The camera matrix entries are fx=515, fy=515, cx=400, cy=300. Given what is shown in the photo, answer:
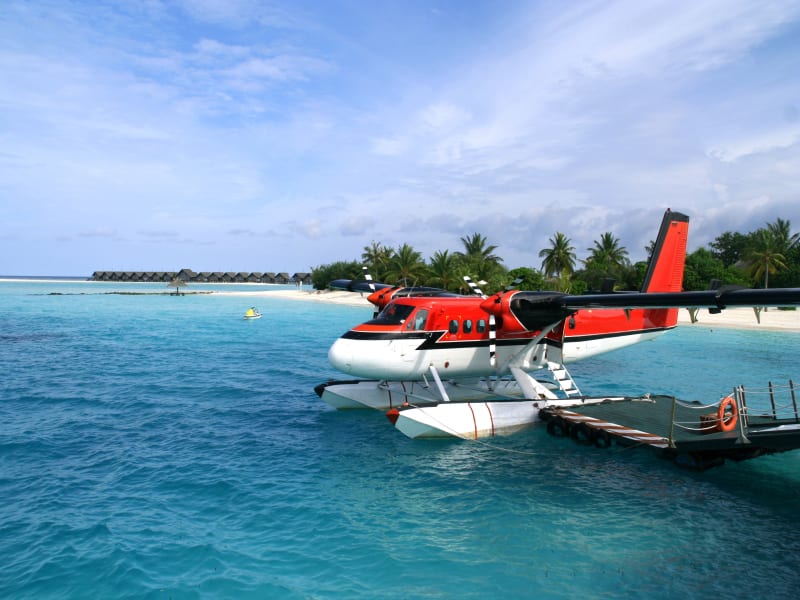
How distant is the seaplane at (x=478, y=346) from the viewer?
42.6 feet

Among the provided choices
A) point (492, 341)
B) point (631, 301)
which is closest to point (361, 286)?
point (492, 341)

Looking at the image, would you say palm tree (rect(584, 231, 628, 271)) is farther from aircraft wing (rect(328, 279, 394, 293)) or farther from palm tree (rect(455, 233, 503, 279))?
aircraft wing (rect(328, 279, 394, 293))

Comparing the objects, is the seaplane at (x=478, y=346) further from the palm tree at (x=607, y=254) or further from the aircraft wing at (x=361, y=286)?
the palm tree at (x=607, y=254)

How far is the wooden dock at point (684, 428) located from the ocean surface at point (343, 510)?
541 mm

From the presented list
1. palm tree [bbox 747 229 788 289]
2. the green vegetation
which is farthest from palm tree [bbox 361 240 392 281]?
palm tree [bbox 747 229 788 289]

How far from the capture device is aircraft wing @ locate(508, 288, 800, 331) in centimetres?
902

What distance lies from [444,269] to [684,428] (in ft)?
147

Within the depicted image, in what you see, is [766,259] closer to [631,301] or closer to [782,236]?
[782,236]

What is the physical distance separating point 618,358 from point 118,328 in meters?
34.7

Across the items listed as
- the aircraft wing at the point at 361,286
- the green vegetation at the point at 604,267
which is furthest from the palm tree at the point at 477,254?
the aircraft wing at the point at 361,286

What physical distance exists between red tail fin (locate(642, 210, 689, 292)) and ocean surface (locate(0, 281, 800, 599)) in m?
6.32

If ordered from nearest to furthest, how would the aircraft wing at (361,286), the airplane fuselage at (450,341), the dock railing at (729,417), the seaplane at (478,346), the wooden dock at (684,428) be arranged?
the wooden dock at (684,428)
the dock railing at (729,417)
the seaplane at (478,346)
the airplane fuselage at (450,341)
the aircraft wing at (361,286)

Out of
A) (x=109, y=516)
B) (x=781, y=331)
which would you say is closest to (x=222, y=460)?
(x=109, y=516)

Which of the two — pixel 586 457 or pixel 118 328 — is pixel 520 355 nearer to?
pixel 586 457
